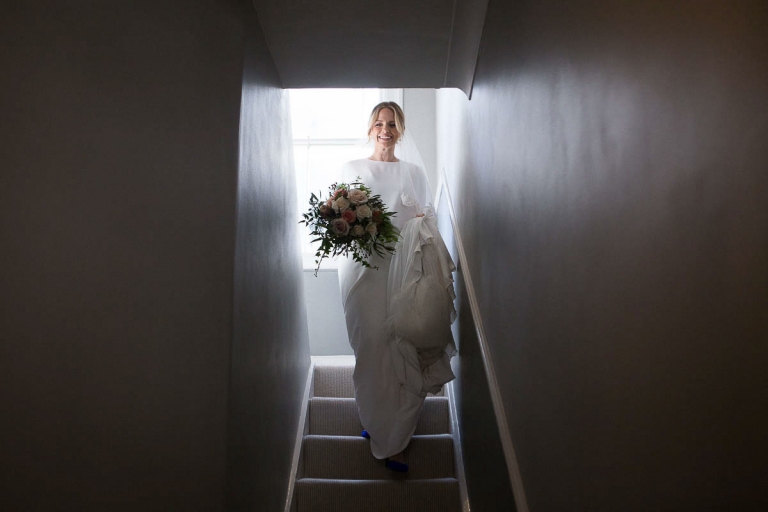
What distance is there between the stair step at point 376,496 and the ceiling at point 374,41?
2.06 meters

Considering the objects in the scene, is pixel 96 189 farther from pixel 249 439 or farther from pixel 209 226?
pixel 249 439

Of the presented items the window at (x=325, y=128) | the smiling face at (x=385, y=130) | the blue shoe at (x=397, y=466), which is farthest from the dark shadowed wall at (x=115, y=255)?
the window at (x=325, y=128)

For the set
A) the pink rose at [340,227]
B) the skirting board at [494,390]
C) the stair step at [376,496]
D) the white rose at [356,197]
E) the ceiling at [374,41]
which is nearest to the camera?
the skirting board at [494,390]

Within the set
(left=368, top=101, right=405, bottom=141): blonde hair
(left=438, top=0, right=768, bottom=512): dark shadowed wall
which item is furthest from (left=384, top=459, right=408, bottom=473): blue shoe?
(left=368, top=101, right=405, bottom=141): blonde hair

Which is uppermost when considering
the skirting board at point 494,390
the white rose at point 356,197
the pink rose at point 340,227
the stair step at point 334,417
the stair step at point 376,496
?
the white rose at point 356,197

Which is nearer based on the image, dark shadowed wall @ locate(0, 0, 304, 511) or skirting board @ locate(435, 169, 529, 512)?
dark shadowed wall @ locate(0, 0, 304, 511)

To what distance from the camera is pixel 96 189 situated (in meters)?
1.98

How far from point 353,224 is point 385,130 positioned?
99 centimetres

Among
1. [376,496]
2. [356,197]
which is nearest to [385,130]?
[356,197]

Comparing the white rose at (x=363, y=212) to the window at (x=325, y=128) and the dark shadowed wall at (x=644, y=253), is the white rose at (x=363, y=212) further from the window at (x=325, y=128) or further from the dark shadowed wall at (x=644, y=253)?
the window at (x=325, y=128)

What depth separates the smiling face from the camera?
4586 mm

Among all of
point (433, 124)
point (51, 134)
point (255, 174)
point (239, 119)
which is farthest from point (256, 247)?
Result: point (433, 124)

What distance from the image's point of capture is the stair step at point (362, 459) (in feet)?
12.1

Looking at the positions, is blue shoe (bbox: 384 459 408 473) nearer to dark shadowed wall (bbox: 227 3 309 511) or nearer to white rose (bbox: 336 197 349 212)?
dark shadowed wall (bbox: 227 3 309 511)
